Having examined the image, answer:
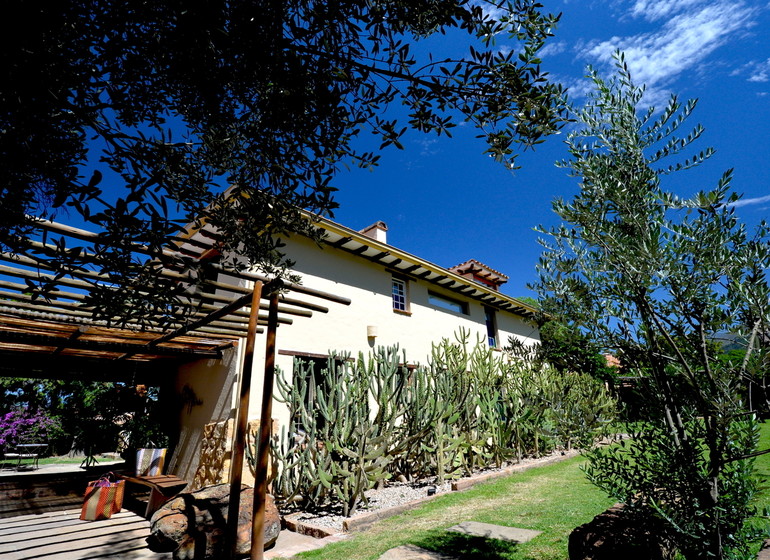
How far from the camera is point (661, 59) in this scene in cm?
375

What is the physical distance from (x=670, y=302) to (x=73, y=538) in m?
8.26

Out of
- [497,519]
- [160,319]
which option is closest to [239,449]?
[160,319]

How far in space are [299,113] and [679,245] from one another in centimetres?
300

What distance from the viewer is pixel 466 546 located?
14.8 ft

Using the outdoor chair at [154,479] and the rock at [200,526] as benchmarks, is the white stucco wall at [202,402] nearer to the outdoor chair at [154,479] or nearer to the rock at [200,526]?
the outdoor chair at [154,479]

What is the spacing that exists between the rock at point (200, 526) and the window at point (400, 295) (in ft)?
24.7

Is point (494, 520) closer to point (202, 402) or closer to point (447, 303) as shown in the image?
point (202, 402)

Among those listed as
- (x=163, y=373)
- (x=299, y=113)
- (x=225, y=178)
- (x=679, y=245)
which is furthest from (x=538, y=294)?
(x=163, y=373)

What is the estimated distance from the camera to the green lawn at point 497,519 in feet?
14.2

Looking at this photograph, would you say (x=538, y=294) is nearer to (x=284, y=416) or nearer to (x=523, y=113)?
(x=523, y=113)

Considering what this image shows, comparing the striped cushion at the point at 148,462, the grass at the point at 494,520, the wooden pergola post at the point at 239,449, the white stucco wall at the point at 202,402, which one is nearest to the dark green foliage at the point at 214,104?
the wooden pergola post at the point at 239,449

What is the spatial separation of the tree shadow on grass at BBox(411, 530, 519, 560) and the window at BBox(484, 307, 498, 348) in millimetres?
11304

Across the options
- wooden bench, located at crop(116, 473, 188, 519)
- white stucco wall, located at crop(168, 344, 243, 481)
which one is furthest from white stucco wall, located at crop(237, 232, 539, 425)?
wooden bench, located at crop(116, 473, 188, 519)

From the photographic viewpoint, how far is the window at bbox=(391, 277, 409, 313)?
40.0 feet
